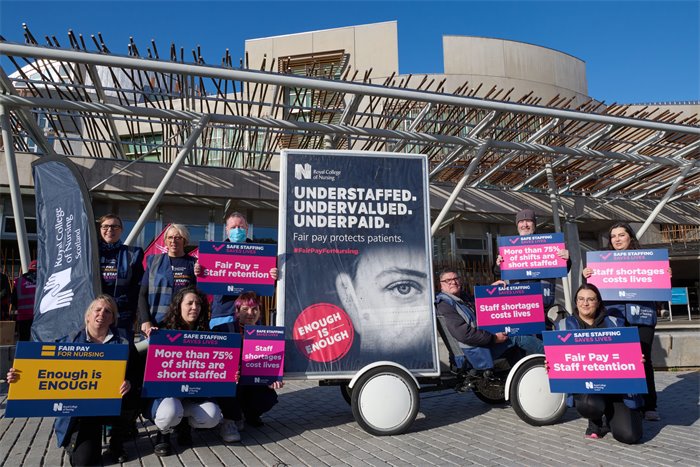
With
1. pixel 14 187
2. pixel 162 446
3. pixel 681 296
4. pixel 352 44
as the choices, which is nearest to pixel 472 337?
pixel 162 446

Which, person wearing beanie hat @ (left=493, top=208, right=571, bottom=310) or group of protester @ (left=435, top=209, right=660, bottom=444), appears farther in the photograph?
person wearing beanie hat @ (left=493, top=208, right=571, bottom=310)

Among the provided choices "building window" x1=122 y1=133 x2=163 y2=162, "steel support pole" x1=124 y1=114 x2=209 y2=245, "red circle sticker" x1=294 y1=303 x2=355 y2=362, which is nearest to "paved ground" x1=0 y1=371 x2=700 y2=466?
"red circle sticker" x1=294 y1=303 x2=355 y2=362

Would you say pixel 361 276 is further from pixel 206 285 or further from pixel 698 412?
pixel 698 412

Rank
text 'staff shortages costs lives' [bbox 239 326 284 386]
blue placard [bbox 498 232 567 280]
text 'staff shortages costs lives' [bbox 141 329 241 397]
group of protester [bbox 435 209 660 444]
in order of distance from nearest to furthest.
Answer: text 'staff shortages costs lives' [bbox 141 329 241 397], group of protester [bbox 435 209 660 444], text 'staff shortages costs lives' [bbox 239 326 284 386], blue placard [bbox 498 232 567 280]

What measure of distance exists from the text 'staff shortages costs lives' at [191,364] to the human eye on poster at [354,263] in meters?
0.60

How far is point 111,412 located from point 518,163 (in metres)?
13.7

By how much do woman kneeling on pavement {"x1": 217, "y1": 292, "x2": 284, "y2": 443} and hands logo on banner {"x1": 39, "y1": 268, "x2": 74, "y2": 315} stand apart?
147 cm

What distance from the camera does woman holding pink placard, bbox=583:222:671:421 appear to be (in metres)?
5.09

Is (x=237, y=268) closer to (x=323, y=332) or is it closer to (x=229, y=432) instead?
(x=323, y=332)

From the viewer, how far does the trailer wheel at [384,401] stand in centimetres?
473

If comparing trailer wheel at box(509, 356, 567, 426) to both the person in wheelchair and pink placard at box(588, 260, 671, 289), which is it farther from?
pink placard at box(588, 260, 671, 289)

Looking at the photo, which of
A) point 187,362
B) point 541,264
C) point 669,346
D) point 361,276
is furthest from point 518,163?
point 187,362

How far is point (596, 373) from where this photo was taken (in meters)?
4.48

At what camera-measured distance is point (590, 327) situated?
4730 mm
